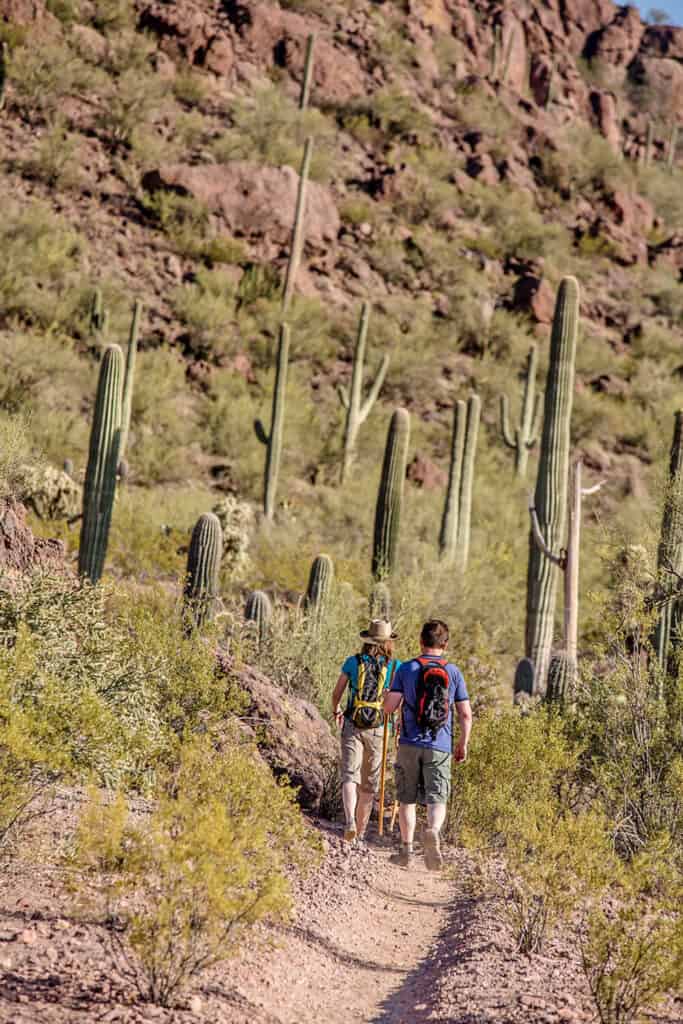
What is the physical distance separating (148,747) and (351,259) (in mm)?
29176

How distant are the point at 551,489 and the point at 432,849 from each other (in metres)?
8.39

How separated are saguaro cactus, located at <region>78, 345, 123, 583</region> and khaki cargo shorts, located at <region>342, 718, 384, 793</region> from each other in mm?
5702

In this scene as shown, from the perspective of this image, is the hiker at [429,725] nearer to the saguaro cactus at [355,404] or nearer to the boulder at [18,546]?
the boulder at [18,546]

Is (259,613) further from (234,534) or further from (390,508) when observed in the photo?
(234,534)

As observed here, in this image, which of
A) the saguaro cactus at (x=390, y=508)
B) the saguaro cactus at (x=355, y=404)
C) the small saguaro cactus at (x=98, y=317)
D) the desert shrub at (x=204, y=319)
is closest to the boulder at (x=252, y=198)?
the desert shrub at (x=204, y=319)

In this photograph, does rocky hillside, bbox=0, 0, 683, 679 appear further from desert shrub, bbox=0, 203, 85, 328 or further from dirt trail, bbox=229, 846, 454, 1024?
dirt trail, bbox=229, 846, 454, 1024

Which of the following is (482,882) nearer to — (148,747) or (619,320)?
(148,747)

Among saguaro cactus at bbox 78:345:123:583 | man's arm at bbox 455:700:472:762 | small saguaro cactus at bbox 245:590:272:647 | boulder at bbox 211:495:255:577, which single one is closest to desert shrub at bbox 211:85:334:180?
boulder at bbox 211:495:255:577

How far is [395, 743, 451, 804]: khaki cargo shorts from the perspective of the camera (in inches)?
227

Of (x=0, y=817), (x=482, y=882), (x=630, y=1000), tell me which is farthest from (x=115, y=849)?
(x=482, y=882)

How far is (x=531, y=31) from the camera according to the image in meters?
56.8

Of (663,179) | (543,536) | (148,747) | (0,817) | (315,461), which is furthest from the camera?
(663,179)

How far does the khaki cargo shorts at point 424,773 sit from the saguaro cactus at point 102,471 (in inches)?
253

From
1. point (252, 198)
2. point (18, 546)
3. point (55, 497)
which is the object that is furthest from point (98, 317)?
point (18, 546)
